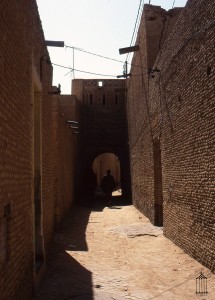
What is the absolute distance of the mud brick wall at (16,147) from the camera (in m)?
3.69

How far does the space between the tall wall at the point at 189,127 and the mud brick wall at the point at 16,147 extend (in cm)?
283

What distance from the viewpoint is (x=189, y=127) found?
7.47 metres

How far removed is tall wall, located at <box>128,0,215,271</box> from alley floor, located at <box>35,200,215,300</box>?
1.45 feet

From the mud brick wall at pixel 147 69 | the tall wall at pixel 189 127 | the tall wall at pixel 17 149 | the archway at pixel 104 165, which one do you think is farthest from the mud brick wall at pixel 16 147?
the archway at pixel 104 165

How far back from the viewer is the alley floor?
214 inches

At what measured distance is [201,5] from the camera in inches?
266

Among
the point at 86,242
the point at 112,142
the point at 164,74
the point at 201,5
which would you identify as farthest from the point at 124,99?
the point at 201,5

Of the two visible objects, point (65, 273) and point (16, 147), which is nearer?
point (16, 147)

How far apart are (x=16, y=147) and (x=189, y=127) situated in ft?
13.4

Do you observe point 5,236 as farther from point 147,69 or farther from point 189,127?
point 147,69

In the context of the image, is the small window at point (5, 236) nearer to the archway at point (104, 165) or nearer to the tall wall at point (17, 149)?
the tall wall at point (17, 149)

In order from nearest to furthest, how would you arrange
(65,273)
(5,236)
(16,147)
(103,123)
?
(5,236) < (16,147) < (65,273) < (103,123)

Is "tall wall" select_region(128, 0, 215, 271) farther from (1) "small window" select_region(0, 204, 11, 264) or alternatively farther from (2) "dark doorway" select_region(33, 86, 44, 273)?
(1) "small window" select_region(0, 204, 11, 264)

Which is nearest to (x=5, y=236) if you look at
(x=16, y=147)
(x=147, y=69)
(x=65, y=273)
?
(x=16, y=147)
